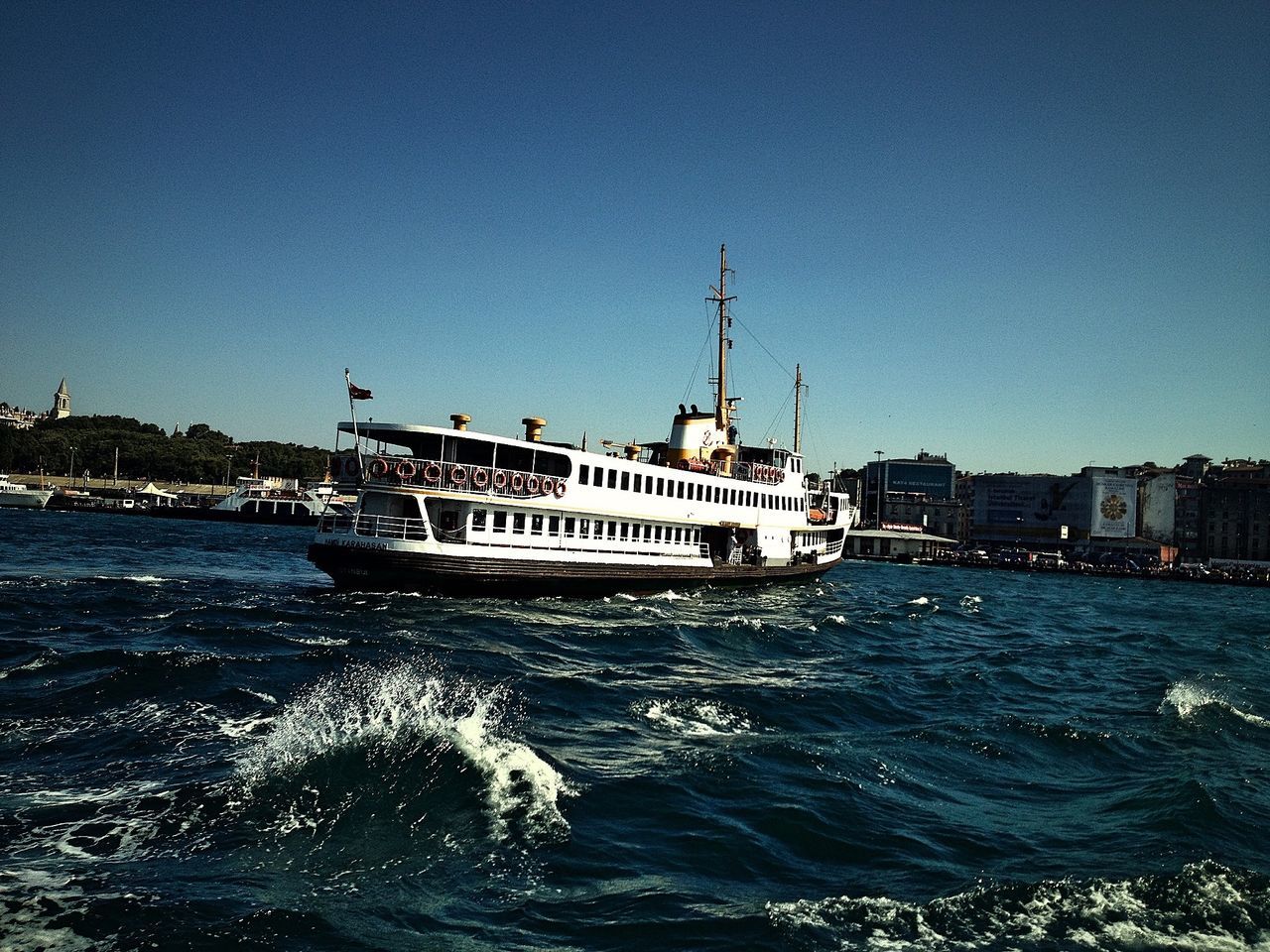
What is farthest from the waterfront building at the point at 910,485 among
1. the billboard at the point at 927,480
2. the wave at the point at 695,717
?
the wave at the point at 695,717

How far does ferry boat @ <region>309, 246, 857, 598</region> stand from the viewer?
88.3 feet

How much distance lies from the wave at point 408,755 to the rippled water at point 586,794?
2.2 inches

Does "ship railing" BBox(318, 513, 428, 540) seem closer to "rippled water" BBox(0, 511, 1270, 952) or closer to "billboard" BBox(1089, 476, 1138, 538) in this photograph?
"rippled water" BBox(0, 511, 1270, 952)

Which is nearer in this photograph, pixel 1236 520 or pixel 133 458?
pixel 1236 520

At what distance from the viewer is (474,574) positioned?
90.0 ft

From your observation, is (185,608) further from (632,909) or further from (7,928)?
(632,909)

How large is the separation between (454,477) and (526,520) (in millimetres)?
3422

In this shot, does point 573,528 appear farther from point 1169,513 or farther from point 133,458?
point 133,458

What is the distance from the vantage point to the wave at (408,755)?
9.27 meters

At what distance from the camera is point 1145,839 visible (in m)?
9.92

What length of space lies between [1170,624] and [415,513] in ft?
118

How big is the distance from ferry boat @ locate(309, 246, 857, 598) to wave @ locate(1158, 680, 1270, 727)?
60.1 feet

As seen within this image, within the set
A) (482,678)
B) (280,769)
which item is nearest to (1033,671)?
(482,678)

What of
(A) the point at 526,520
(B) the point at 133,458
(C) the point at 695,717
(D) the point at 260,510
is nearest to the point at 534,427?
(A) the point at 526,520
